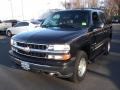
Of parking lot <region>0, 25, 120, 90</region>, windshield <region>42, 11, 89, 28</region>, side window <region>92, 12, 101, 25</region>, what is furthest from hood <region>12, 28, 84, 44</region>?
side window <region>92, 12, 101, 25</region>

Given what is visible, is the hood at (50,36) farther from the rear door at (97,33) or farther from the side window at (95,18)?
the side window at (95,18)

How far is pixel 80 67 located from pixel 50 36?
1.17m

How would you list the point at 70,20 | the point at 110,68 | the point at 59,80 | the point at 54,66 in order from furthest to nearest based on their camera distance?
→ 1. the point at 110,68
2. the point at 70,20
3. the point at 59,80
4. the point at 54,66

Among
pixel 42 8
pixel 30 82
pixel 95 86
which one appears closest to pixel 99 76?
pixel 95 86

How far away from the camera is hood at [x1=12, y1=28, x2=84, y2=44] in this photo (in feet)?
17.7

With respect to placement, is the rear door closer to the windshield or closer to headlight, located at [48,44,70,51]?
the windshield

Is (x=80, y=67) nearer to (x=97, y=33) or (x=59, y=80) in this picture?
(x=59, y=80)

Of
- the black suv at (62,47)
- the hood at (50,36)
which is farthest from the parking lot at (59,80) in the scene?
the hood at (50,36)

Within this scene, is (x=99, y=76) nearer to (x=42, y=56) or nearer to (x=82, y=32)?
(x=82, y=32)

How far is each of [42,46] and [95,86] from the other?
1.69 meters

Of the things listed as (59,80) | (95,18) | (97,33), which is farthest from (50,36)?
(95,18)

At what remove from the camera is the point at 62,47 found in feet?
17.3

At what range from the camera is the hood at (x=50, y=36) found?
5402mm

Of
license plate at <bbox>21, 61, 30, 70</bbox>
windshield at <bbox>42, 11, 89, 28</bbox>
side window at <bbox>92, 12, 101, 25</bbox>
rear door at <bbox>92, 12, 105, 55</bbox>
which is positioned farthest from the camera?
side window at <bbox>92, 12, 101, 25</bbox>
